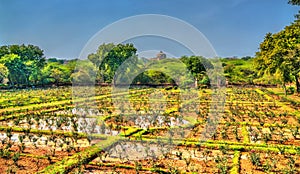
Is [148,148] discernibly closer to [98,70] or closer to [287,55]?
[287,55]

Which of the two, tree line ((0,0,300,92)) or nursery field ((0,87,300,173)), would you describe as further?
tree line ((0,0,300,92))

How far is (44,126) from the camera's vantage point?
1587 centimetres

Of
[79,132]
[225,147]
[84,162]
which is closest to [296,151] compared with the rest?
[225,147]

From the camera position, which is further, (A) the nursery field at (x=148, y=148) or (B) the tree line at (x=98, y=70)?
(B) the tree line at (x=98, y=70)

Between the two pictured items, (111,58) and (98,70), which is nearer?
(111,58)

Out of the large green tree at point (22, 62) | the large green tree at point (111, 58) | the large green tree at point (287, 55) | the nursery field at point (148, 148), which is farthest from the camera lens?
the large green tree at point (111, 58)

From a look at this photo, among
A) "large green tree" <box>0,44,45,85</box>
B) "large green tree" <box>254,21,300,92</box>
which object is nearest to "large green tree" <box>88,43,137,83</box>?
"large green tree" <box>0,44,45,85</box>

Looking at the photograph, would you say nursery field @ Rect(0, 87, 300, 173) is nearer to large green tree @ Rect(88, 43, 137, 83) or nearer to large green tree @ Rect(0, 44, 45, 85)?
large green tree @ Rect(88, 43, 137, 83)

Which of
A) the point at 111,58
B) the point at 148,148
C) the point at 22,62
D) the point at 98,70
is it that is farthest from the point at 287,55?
the point at 22,62

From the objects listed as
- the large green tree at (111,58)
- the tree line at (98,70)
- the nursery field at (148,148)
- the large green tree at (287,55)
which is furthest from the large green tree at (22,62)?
the large green tree at (287,55)

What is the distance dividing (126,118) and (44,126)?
5233 mm

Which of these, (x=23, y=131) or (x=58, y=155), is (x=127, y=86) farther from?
(x=58, y=155)

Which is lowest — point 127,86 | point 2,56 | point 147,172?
point 147,172

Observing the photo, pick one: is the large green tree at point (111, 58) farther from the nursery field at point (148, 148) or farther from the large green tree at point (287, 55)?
the nursery field at point (148, 148)
